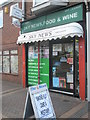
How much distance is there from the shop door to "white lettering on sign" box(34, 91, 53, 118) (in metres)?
2.86

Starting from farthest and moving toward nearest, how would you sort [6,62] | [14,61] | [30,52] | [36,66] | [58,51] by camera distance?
[6,62]
[14,61]
[30,52]
[36,66]
[58,51]

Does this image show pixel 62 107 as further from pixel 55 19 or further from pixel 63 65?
pixel 55 19

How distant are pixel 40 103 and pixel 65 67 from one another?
354 cm

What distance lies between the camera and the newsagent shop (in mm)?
6012

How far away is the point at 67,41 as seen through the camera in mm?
6730

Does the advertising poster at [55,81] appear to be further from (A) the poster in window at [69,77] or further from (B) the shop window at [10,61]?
(B) the shop window at [10,61]

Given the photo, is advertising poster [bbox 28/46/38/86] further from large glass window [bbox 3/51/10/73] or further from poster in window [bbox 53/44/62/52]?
large glass window [bbox 3/51/10/73]

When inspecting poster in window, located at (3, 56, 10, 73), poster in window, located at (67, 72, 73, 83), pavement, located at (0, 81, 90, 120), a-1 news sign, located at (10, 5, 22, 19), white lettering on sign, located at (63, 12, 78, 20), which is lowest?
pavement, located at (0, 81, 90, 120)

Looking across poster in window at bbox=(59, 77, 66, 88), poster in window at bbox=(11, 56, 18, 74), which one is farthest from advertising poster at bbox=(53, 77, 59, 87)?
poster in window at bbox=(11, 56, 18, 74)

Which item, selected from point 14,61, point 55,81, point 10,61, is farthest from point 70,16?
point 10,61

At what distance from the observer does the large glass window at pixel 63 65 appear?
6.69 m

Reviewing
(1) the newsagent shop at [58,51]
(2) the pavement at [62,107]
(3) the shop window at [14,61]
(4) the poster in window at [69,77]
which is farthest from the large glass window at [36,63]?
(3) the shop window at [14,61]

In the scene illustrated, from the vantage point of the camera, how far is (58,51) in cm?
719

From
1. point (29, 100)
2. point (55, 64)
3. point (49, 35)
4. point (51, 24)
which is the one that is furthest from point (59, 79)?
point (29, 100)
